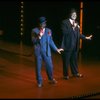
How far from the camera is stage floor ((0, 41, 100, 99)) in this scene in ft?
33.5

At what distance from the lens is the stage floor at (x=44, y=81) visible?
402 inches

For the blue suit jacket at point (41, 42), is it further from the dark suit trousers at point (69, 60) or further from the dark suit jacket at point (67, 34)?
the dark suit trousers at point (69, 60)

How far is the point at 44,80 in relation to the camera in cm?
1174

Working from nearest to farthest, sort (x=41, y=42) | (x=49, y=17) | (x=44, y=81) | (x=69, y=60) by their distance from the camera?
(x=41, y=42) → (x=44, y=81) → (x=69, y=60) → (x=49, y=17)

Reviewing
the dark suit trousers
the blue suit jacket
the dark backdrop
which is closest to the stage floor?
the dark suit trousers

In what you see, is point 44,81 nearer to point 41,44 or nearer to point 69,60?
point 69,60

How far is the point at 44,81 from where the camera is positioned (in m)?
11.6

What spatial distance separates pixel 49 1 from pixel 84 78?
7839 mm

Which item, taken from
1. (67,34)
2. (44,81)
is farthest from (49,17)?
(44,81)

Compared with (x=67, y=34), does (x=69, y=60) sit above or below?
below

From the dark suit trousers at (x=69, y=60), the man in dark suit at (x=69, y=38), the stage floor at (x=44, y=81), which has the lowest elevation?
the stage floor at (x=44, y=81)

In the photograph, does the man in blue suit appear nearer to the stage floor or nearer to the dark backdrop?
the stage floor

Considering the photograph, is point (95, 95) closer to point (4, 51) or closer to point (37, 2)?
point (4, 51)

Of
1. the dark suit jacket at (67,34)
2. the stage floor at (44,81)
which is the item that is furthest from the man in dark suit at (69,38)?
the stage floor at (44,81)
